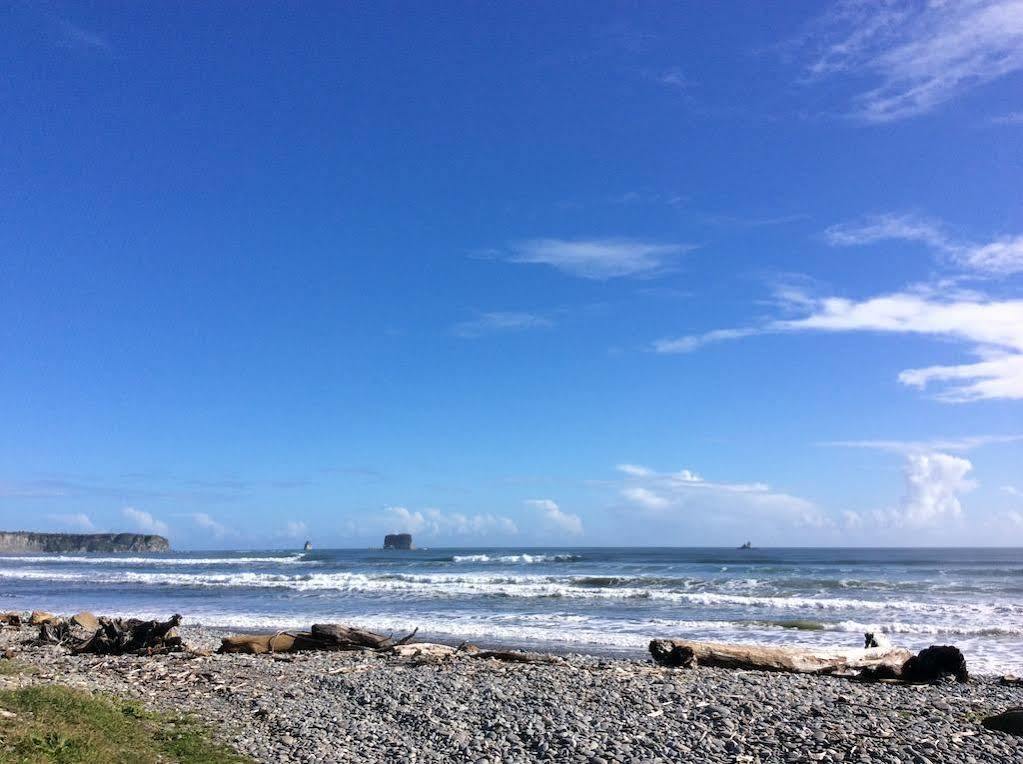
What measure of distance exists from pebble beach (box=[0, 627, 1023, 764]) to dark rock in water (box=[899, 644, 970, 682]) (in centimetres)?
30

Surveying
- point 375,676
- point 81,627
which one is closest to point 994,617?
point 375,676

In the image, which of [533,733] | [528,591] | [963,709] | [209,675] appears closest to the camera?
[533,733]

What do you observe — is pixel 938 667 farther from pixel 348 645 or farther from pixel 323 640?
pixel 323 640

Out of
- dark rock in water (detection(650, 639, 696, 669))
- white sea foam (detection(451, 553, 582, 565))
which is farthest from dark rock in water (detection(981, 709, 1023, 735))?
white sea foam (detection(451, 553, 582, 565))

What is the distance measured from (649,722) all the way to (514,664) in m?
4.68

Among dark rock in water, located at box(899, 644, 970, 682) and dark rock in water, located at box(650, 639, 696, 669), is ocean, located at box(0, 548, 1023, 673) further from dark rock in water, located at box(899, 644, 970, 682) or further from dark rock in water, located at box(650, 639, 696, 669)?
dark rock in water, located at box(650, 639, 696, 669)

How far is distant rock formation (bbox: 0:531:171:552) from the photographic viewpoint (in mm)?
148125

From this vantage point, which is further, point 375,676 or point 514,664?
point 514,664

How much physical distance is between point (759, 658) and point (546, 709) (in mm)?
5532

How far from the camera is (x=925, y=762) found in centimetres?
760

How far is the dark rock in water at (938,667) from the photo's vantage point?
12797mm

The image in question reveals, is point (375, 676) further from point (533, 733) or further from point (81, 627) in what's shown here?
point (81, 627)

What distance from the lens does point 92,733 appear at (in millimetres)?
7145

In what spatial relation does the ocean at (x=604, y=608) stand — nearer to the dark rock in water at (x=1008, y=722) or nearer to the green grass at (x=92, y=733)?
the dark rock in water at (x=1008, y=722)
